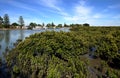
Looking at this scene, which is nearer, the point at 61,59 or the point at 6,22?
the point at 61,59

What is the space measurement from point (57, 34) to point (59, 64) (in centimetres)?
234

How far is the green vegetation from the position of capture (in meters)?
6.28

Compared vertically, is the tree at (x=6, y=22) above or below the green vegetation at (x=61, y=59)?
above

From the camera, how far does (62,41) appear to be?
7.53 metres

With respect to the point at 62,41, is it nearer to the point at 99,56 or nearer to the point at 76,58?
the point at 76,58

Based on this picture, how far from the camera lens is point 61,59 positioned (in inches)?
271

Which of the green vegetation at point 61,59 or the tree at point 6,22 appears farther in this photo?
the tree at point 6,22

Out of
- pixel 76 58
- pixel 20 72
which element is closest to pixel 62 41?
pixel 76 58

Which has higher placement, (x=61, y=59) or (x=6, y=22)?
(x=6, y=22)

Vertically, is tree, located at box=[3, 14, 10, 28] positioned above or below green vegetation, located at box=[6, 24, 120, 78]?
above

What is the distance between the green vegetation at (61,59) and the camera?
6277 mm

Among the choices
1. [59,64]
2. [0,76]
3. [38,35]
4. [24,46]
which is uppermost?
[38,35]

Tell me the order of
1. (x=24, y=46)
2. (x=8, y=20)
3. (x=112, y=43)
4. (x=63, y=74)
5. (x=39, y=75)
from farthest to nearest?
(x=8, y=20) → (x=112, y=43) → (x=24, y=46) → (x=39, y=75) → (x=63, y=74)

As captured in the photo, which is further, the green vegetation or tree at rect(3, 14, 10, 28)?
tree at rect(3, 14, 10, 28)
